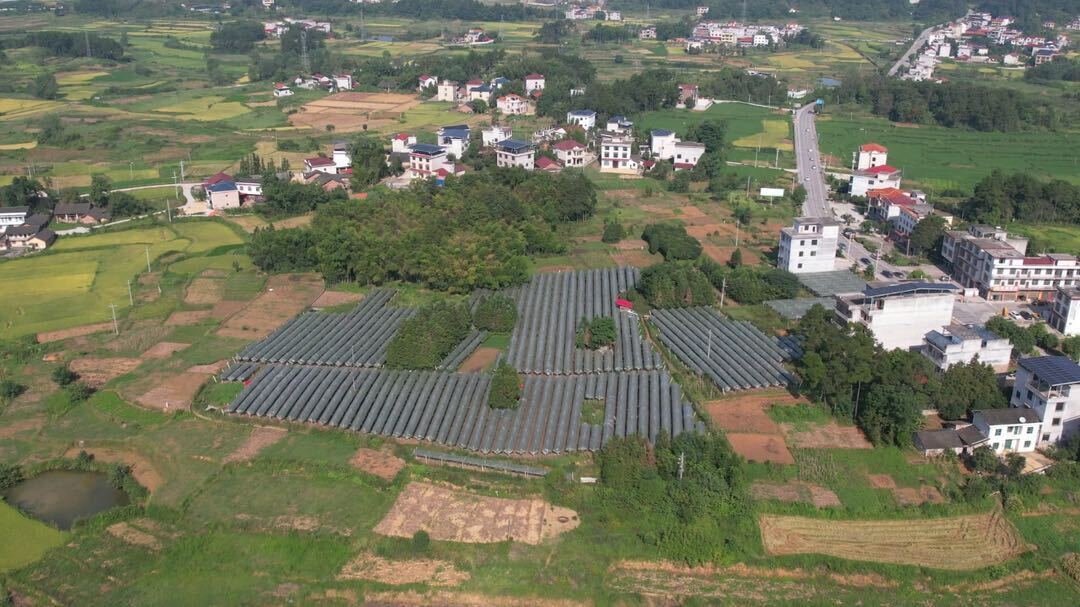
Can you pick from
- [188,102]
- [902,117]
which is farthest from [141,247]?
[902,117]

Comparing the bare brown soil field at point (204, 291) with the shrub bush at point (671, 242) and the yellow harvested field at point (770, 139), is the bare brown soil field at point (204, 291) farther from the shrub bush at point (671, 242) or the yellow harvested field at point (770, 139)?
the yellow harvested field at point (770, 139)

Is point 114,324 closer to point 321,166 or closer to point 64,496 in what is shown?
point 64,496

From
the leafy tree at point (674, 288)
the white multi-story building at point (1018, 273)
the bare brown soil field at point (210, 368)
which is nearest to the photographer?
the bare brown soil field at point (210, 368)

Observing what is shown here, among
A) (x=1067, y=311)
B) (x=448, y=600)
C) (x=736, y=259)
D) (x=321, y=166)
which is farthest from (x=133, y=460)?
(x=321, y=166)

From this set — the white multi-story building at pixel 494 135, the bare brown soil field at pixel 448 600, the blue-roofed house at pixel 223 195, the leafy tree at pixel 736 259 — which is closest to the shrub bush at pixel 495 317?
the leafy tree at pixel 736 259

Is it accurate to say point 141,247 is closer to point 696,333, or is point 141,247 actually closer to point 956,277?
point 696,333
